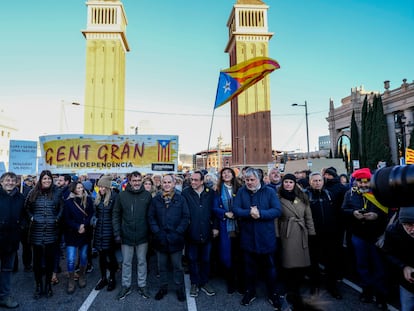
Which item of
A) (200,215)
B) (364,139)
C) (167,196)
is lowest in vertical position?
(200,215)

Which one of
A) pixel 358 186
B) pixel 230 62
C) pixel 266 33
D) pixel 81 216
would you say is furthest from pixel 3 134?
pixel 358 186

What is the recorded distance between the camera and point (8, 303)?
3.87 meters

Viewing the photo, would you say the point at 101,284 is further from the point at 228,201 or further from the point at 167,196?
the point at 228,201

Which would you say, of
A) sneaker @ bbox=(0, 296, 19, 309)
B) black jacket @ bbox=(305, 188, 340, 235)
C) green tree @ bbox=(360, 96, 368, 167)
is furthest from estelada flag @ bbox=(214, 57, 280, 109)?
green tree @ bbox=(360, 96, 368, 167)

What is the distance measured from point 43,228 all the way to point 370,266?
17.0 ft

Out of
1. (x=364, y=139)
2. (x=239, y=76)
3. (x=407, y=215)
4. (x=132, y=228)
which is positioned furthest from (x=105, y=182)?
(x=364, y=139)

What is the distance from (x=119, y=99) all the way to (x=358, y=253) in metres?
47.5

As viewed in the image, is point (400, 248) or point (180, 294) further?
point (180, 294)

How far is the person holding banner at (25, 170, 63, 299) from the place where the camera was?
423 cm

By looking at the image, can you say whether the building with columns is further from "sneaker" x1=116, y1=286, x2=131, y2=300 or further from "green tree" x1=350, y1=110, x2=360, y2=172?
"sneaker" x1=116, y1=286, x2=131, y2=300

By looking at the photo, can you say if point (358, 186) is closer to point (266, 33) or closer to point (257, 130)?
point (257, 130)

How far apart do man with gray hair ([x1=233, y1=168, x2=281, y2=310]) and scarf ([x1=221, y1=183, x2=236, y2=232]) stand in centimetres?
40

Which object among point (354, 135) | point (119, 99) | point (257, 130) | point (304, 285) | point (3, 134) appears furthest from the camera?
point (3, 134)

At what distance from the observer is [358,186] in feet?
13.7
